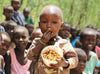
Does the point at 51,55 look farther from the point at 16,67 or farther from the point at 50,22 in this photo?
the point at 16,67

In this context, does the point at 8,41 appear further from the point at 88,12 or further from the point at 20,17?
the point at 88,12

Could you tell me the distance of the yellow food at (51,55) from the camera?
212cm

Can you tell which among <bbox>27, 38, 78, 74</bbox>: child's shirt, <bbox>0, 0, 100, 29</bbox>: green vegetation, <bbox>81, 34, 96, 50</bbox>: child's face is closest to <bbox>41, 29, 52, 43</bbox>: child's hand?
<bbox>27, 38, 78, 74</bbox>: child's shirt

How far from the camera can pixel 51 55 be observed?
217cm

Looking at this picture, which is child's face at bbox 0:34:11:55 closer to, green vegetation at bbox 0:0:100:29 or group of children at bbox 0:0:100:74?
group of children at bbox 0:0:100:74

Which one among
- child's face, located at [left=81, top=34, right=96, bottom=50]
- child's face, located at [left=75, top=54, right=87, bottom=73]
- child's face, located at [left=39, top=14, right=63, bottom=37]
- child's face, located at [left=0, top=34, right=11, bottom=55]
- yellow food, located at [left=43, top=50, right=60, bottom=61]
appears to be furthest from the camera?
child's face, located at [left=81, top=34, right=96, bottom=50]

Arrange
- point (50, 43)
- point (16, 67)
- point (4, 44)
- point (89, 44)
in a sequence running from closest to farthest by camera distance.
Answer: point (50, 43), point (4, 44), point (16, 67), point (89, 44)

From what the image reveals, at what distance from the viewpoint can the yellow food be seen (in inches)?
83.4

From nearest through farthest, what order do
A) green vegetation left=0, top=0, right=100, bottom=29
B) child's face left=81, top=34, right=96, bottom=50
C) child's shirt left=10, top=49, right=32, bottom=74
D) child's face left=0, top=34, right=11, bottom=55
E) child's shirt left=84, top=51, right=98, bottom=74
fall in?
child's face left=0, top=34, right=11, bottom=55 < child's shirt left=10, top=49, right=32, bottom=74 < child's face left=81, top=34, right=96, bottom=50 < child's shirt left=84, top=51, right=98, bottom=74 < green vegetation left=0, top=0, right=100, bottom=29

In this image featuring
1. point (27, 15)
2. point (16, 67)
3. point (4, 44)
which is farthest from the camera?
point (27, 15)

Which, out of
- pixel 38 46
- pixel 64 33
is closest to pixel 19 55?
pixel 38 46

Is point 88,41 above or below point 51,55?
below

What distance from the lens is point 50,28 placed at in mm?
2236

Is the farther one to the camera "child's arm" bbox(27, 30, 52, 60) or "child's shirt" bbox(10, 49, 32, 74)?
"child's shirt" bbox(10, 49, 32, 74)
